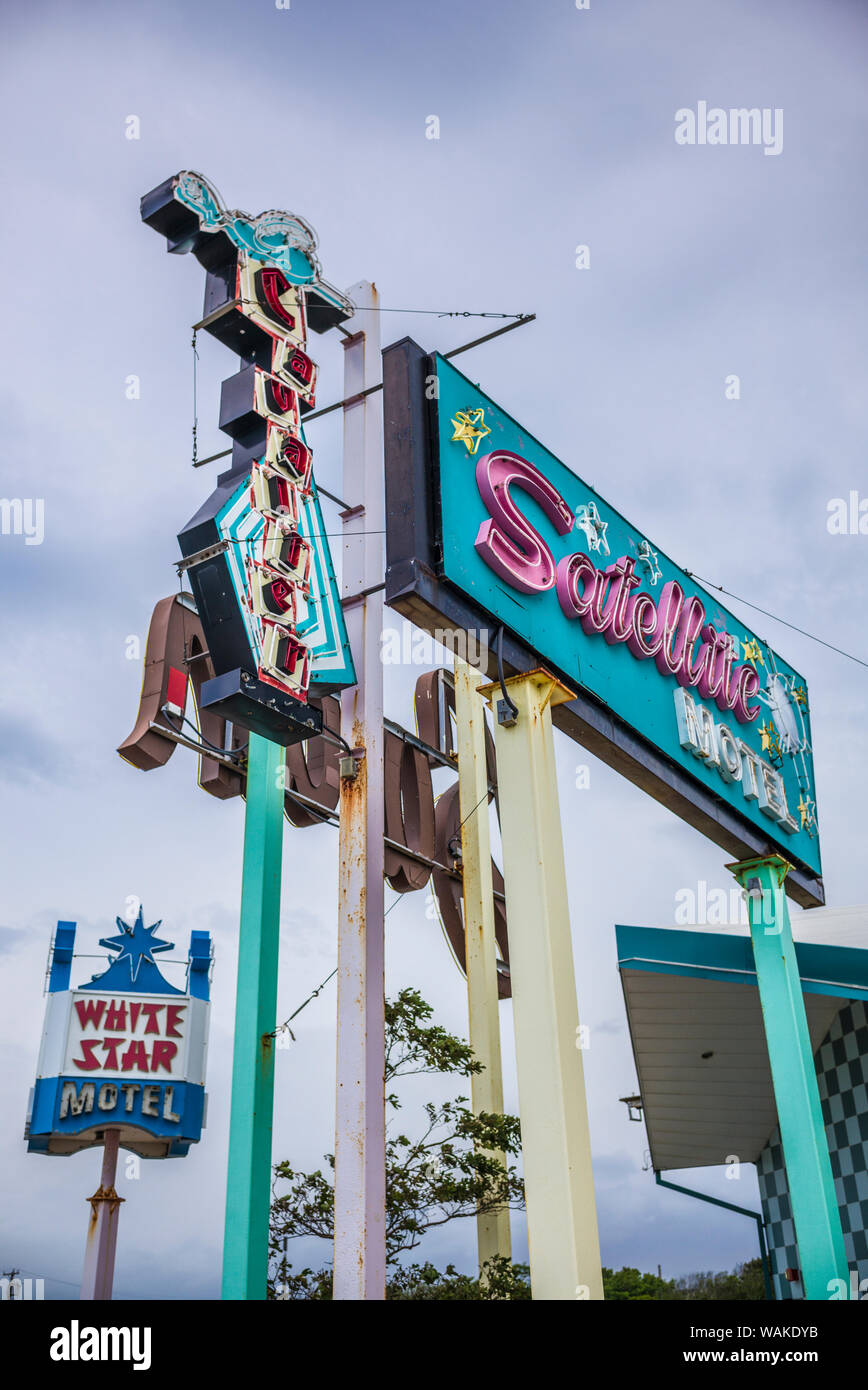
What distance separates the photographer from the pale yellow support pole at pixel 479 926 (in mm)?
15320

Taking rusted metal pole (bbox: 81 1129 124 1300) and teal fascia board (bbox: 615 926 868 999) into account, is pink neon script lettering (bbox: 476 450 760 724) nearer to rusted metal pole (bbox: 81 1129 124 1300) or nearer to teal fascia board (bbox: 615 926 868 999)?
teal fascia board (bbox: 615 926 868 999)

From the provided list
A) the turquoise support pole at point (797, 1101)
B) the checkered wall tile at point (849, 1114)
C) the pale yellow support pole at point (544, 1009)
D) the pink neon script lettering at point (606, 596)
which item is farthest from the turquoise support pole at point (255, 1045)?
the checkered wall tile at point (849, 1114)

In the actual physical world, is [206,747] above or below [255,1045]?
above

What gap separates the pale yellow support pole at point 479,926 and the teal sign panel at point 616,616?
1629mm

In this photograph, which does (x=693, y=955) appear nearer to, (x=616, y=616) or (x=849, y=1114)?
(x=849, y=1114)

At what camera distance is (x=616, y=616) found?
15500 millimetres

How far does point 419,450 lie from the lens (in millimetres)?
12758

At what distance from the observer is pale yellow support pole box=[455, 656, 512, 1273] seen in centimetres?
1532

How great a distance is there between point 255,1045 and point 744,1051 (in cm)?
1082

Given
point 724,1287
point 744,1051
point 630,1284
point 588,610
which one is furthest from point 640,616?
point 630,1284

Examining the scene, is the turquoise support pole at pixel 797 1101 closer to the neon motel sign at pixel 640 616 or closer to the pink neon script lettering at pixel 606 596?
the neon motel sign at pixel 640 616

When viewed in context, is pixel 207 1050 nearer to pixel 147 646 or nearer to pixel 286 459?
pixel 147 646

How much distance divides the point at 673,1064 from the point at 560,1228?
38.4ft
